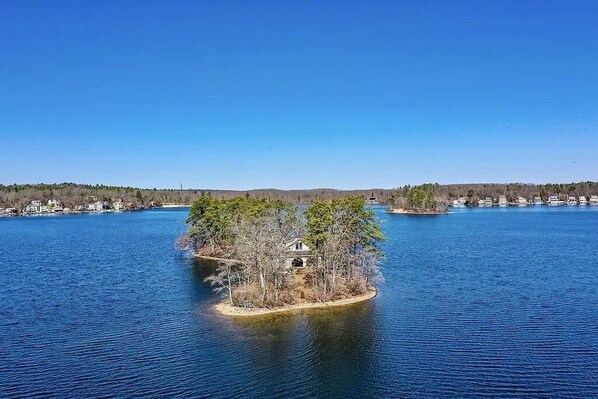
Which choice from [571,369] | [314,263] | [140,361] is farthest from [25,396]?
[571,369]

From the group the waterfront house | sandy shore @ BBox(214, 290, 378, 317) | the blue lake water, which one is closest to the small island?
sandy shore @ BBox(214, 290, 378, 317)

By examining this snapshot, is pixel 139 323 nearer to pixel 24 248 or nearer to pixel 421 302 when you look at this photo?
pixel 421 302

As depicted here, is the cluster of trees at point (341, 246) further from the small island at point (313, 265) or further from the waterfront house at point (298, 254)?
the waterfront house at point (298, 254)

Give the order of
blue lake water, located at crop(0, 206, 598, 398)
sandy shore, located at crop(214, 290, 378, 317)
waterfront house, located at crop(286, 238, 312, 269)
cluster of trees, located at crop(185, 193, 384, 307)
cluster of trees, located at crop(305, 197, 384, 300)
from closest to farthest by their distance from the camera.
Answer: blue lake water, located at crop(0, 206, 598, 398)
sandy shore, located at crop(214, 290, 378, 317)
cluster of trees, located at crop(185, 193, 384, 307)
cluster of trees, located at crop(305, 197, 384, 300)
waterfront house, located at crop(286, 238, 312, 269)

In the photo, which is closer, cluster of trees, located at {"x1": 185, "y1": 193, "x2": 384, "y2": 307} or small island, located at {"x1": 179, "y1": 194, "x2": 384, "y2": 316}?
small island, located at {"x1": 179, "y1": 194, "x2": 384, "y2": 316}

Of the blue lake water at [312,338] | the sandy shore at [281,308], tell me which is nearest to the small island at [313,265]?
the sandy shore at [281,308]

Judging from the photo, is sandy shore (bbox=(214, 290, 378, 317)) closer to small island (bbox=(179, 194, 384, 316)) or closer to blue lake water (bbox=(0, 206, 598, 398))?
small island (bbox=(179, 194, 384, 316))

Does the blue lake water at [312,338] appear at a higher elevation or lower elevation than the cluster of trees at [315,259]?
lower

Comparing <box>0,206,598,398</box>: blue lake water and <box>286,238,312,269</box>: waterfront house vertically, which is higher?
<box>286,238,312,269</box>: waterfront house

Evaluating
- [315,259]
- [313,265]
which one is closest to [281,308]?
[315,259]
